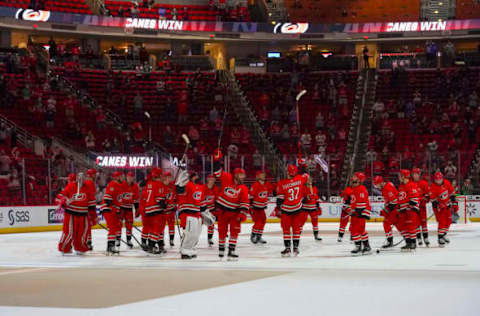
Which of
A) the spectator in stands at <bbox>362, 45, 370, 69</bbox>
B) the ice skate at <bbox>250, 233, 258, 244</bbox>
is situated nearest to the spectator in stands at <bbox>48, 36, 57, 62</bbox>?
the spectator in stands at <bbox>362, 45, 370, 69</bbox>

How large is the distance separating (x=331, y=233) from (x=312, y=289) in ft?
44.3

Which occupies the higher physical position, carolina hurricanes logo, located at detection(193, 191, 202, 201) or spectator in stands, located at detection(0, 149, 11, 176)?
spectator in stands, located at detection(0, 149, 11, 176)

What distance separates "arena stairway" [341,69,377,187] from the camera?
31223 mm

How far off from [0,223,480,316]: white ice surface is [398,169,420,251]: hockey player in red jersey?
0.45 metres

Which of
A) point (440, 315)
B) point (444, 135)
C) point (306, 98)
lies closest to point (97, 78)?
point (306, 98)

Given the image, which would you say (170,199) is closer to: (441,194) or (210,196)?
(210,196)

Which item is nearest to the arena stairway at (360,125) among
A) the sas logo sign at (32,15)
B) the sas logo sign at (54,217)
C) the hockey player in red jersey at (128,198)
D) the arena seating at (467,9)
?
the arena seating at (467,9)

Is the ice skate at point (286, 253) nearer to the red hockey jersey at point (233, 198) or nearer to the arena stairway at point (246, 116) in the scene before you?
the red hockey jersey at point (233, 198)

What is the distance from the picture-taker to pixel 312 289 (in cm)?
1026

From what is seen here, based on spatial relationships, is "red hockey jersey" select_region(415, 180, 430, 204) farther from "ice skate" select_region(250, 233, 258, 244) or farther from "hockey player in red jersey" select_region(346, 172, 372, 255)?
"ice skate" select_region(250, 233, 258, 244)

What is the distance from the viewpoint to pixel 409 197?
1695 cm

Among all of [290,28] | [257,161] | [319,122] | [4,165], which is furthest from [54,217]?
[290,28]

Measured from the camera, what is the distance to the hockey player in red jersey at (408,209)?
1683cm

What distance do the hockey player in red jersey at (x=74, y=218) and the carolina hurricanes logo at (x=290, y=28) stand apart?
85.8 ft
